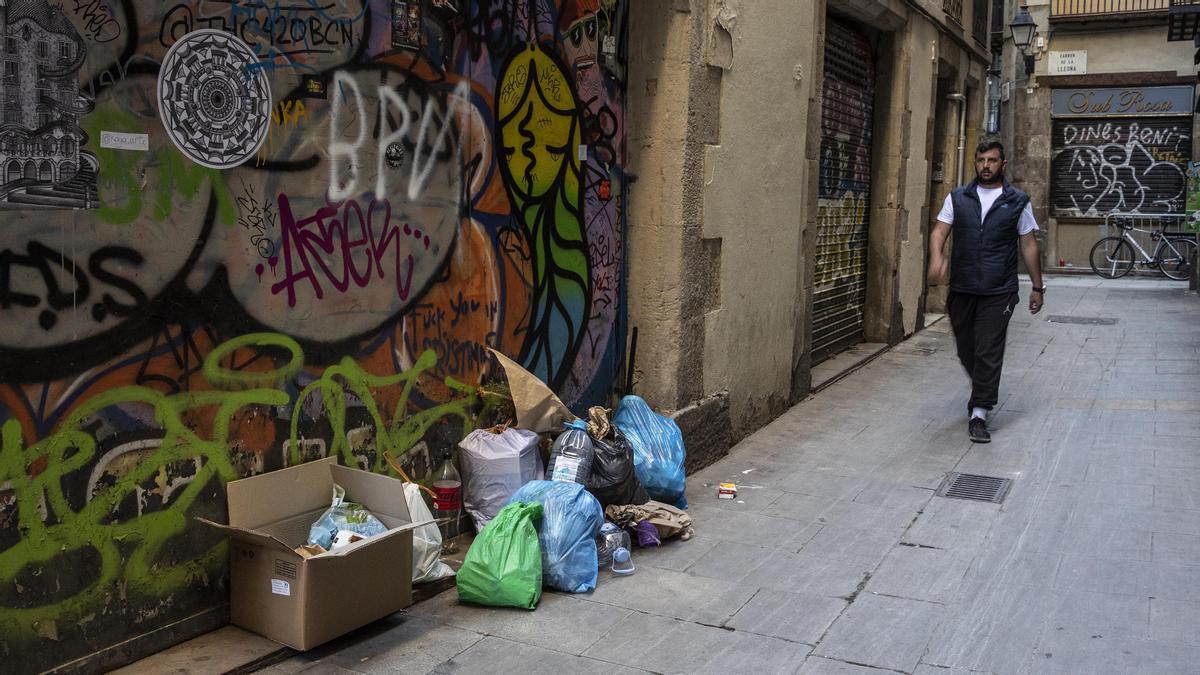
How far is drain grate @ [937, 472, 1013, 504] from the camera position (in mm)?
5828

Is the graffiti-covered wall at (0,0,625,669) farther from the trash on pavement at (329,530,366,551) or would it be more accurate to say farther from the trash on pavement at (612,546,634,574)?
the trash on pavement at (612,546,634,574)

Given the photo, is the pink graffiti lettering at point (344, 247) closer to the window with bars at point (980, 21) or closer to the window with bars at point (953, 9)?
the window with bars at point (953, 9)

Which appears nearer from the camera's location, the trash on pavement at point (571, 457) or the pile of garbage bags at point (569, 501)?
the pile of garbage bags at point (569, 501)

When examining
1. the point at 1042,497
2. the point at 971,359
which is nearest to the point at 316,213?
the point at 1042,497

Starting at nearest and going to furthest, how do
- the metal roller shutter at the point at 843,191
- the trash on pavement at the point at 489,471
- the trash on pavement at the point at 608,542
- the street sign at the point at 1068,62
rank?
the trash on pavement at the point at 608,542 < the trash on pavement at the point at 489,471 < the metal roller shutter at the point at 843,191 < the street sign at the point at 1068,62

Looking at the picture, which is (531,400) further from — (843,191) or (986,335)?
(843,191)

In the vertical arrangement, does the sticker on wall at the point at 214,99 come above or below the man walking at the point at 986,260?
above

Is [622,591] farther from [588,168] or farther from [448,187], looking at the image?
[588,168]

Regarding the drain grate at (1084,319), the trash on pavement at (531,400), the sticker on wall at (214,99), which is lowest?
the drain grate at (1084,319)

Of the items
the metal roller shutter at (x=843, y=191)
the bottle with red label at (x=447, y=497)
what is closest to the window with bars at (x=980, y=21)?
the metal roller shutter at (x=843, y=191)

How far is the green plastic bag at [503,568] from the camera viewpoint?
4.08m

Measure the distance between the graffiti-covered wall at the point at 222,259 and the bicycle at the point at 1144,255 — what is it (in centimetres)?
1642

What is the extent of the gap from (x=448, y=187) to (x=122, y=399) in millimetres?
1766

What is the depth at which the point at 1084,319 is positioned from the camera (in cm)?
1288
